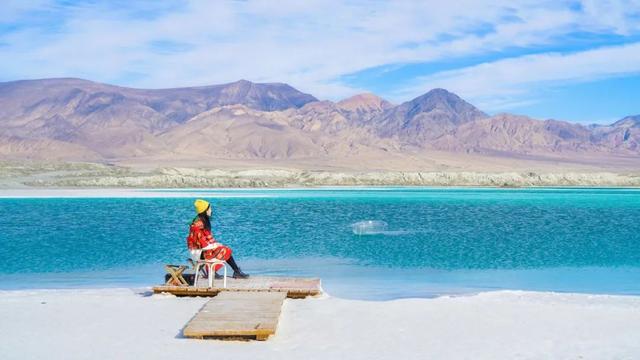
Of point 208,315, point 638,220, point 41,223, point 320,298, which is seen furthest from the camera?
point 638,220

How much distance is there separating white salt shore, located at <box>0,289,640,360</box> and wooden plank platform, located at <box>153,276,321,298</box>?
201 millimetres

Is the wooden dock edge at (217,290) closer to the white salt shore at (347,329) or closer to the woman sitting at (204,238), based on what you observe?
the white salt shore at (347,329)

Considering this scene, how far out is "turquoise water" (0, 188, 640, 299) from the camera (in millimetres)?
17750

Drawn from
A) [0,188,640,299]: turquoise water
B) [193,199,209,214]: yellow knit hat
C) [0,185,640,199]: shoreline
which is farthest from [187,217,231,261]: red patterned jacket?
[0,185,640,199]: shoreline

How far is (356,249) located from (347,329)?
14100 mm

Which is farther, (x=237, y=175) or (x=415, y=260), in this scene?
(x=237, y=175)

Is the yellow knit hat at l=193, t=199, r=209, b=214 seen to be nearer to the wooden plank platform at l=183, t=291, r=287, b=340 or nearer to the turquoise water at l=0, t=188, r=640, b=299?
the wooden plank platform at l=183, t=291, r=287, b=340

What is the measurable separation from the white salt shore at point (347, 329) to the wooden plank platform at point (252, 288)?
0.66ft

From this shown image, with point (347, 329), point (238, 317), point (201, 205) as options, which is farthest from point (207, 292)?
point (347, 329)

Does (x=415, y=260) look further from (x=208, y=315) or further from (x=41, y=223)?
(x=41, y=223)

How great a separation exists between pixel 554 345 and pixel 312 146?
18442 cm

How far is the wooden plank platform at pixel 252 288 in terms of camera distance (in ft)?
44.0

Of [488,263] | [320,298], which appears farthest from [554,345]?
[488,263]

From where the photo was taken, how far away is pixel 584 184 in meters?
109
